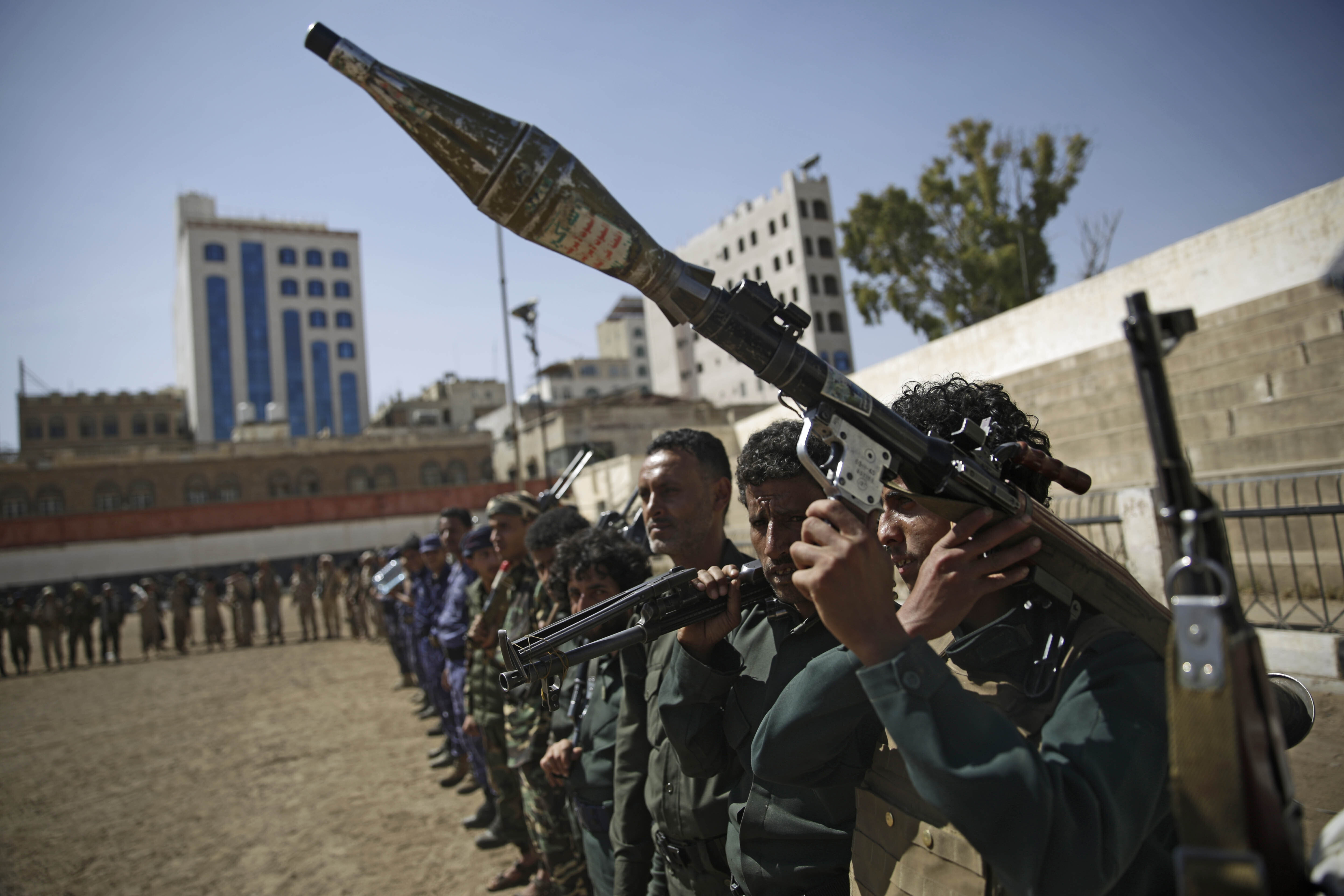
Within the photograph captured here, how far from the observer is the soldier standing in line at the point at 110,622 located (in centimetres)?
1986

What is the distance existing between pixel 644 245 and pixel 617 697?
2519 mm

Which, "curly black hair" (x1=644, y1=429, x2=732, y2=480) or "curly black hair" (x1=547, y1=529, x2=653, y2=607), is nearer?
"curly black hair" (x1=644, y1=429, x2=732, y2=480)

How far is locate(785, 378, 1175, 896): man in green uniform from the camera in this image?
1.33m

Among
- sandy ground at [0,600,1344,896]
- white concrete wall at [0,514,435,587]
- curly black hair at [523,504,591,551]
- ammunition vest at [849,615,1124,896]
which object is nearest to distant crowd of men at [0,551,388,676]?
sandy ground at [0,600,1344,896]

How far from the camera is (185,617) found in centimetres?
2080

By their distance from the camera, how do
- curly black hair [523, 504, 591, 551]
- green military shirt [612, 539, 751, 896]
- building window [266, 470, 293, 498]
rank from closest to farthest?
green military shirt [612, 539, 751, 896]
curly black hair [523, 504, 591, 551]
building window [266, 470, 293, 498]

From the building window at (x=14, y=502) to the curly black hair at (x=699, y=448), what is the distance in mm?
56241

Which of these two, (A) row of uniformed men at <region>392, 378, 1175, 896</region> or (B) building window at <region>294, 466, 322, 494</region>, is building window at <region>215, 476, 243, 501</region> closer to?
(B) building window at <region>294, 466, 322, 494</region>

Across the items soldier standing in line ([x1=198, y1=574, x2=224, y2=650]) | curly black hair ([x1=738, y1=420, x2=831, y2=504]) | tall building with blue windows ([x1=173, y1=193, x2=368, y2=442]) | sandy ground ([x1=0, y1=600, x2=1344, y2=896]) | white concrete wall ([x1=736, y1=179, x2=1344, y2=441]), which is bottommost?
sandy ground ([x1=0, y1=600, x2=1344, y2=896])

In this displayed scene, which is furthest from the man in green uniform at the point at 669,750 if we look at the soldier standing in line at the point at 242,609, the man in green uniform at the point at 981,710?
the soldier standing in line at the point at 242,609

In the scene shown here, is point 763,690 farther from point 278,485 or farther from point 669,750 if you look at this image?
point 278,485

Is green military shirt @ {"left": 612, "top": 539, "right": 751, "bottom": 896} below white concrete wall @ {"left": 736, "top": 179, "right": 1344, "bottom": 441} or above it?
below

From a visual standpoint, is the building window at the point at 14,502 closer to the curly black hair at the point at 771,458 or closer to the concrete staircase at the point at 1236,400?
the concrete staircase at the point at 1236,400

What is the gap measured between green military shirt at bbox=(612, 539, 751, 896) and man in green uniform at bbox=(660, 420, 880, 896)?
131 millimetres
